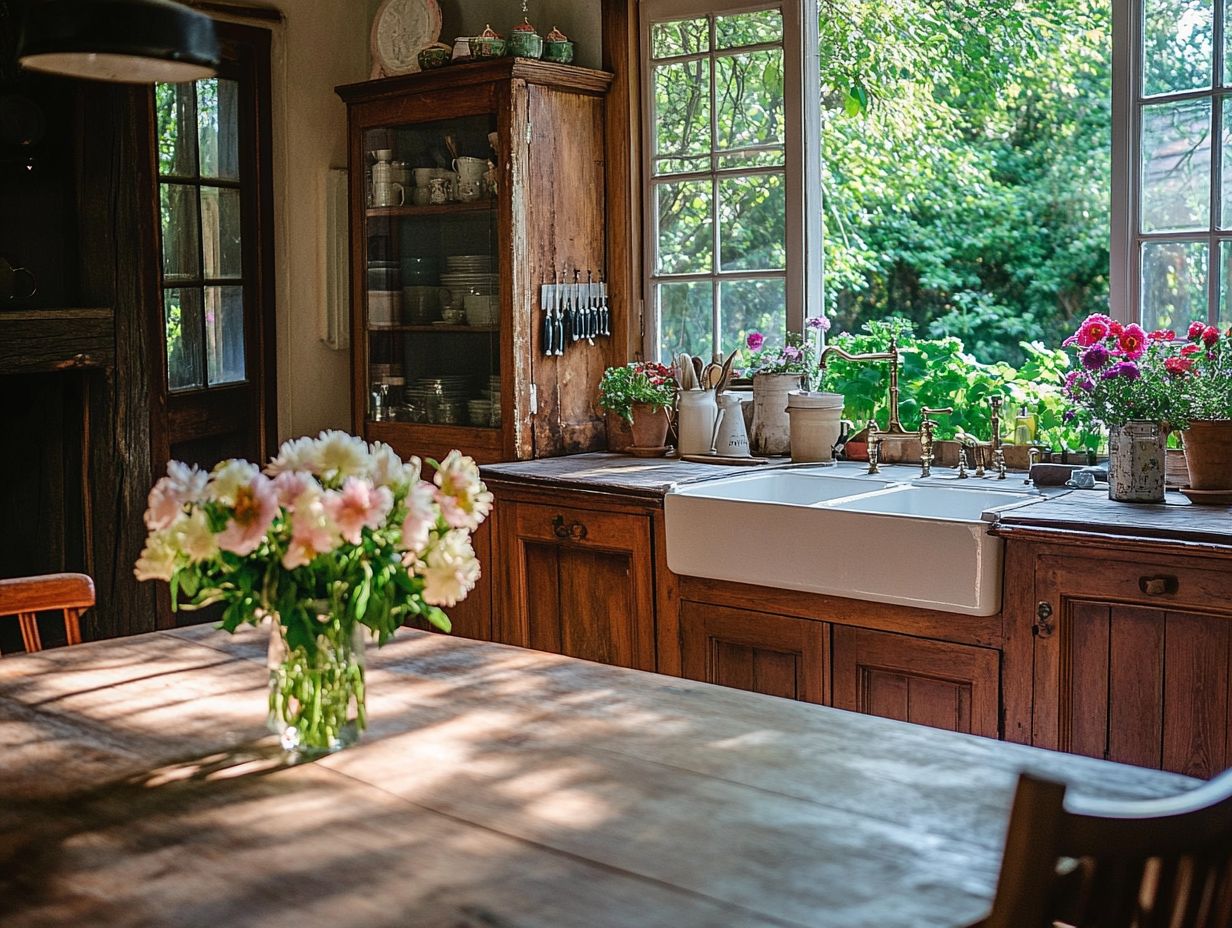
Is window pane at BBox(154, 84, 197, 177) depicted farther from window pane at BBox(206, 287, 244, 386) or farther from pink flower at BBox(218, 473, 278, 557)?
pink flower at BBox(218, 473, 278, 557)

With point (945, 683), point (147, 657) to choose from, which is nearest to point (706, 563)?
point (945, 683)

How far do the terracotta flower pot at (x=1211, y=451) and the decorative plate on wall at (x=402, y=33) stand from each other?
274 centimetres

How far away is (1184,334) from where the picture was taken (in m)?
3.41

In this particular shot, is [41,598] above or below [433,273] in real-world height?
below

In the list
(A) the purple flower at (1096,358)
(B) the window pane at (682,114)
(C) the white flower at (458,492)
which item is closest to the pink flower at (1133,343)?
(A) the purple flower at (1096,358)

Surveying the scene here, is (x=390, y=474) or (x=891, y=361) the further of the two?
(x=891, y=361)

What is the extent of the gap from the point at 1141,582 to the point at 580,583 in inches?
61.5

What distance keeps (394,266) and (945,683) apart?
242 centimetres

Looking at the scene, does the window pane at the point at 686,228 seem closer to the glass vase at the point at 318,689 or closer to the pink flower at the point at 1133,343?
the pink flower at the point at 1133,343

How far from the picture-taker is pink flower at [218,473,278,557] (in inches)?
68.0

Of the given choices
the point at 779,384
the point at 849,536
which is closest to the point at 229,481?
the point at 849,536

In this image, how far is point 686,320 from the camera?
14.4 ft

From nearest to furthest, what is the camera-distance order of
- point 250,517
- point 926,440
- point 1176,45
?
1. point 250,517
2. point 1176,45
3. point 926,440

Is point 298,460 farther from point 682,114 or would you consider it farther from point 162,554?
point 682,114
